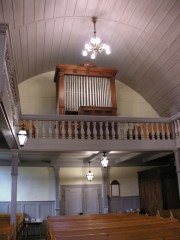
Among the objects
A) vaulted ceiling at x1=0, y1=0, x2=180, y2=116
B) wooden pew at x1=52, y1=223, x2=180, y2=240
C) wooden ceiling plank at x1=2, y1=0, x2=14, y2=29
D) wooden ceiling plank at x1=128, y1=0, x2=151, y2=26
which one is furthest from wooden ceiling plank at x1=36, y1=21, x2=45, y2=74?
wooden pew at x1=52, y1=223, x2=180, y2=240

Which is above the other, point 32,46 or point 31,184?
point 32,46

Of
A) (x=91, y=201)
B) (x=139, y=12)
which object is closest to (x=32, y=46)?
(x=139, y=12)

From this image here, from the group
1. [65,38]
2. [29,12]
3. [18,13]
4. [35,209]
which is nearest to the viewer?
[18,13]

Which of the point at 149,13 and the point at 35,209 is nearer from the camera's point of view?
the point at 149,13

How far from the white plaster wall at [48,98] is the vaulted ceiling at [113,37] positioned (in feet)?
1.10

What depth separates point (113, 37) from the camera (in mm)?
9336

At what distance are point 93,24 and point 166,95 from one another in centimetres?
405

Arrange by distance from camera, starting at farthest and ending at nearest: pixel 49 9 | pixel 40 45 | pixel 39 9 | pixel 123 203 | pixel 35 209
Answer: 1. pixel 123 203
2. pixel 35 209
3. pixel 40 45
4. pixel 49 9
5. pixel 39 9

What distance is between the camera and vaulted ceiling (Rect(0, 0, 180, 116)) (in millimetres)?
7320

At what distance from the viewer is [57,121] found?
314 inches

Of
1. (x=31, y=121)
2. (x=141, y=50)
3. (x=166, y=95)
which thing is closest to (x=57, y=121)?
(x=31, y=121)

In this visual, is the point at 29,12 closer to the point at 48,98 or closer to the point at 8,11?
the point at 8,11

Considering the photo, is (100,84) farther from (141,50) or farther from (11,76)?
(11,76)

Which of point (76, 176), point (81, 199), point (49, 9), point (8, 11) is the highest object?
point (49, 9)
